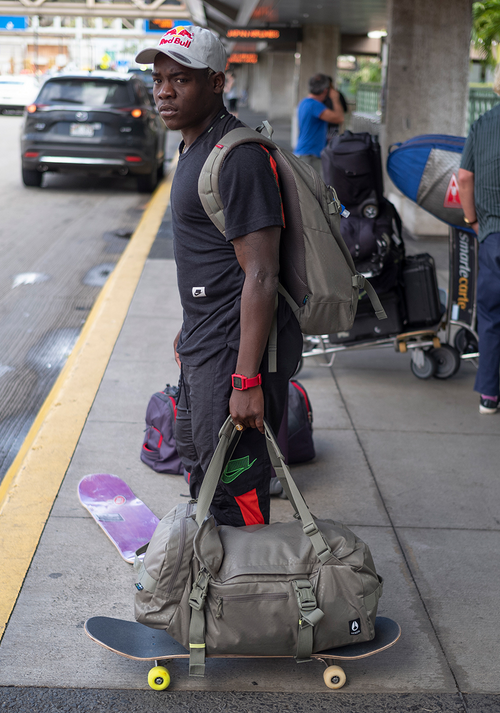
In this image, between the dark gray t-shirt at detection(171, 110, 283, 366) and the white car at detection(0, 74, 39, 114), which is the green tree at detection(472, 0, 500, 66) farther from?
the white car at detection(0, 74, 39, 114)

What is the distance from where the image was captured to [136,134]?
12328 mm

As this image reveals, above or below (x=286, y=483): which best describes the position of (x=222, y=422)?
above

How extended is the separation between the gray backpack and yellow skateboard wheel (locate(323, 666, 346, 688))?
42.9 inches

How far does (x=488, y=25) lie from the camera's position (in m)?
17.3

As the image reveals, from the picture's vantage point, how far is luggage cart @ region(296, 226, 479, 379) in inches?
208

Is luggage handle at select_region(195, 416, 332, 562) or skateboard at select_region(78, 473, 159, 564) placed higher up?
luggage handle at select_region(195, 416, 332, 562)

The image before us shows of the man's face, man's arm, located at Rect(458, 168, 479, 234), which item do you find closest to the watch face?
the man's face

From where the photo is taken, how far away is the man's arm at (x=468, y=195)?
455 centimetres

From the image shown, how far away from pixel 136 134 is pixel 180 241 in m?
10.5

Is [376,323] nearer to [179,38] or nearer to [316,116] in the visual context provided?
[179,38]

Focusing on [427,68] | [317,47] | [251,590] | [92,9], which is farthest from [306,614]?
[92,9]

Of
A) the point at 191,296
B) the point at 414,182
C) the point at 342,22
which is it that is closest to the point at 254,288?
the point at 191,296

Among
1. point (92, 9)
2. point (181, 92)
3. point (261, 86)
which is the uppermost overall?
point (92, 9)

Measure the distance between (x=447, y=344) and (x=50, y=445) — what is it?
Answer: 282 centimetres
